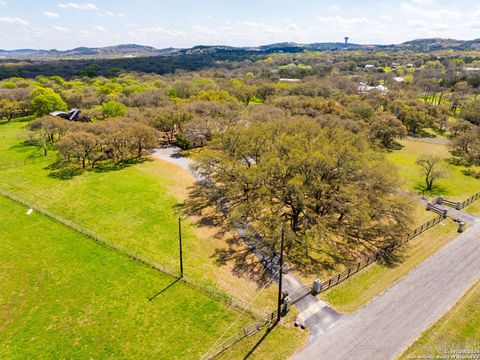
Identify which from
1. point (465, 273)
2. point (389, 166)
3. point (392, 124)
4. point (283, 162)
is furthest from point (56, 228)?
point (392, 124)

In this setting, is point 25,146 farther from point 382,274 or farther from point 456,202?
point 456,202

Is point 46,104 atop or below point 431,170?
atop

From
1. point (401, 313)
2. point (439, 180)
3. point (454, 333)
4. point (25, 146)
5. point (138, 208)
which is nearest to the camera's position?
point (454, 333)

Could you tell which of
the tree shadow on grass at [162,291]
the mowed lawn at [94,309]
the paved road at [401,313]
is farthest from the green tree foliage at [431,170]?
the tree shadow on grass at [162,291]

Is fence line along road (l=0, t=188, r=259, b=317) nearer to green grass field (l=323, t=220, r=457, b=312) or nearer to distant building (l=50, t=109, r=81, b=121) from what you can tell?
green grass field (l=323, t=220, r=457, b=312)

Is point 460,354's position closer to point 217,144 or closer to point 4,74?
point 217,144

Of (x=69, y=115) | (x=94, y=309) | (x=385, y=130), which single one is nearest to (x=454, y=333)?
(x=94, y=309)

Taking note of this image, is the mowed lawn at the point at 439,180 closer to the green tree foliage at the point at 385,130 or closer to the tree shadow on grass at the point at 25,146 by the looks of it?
the green tree foliage at the point at 385,130
